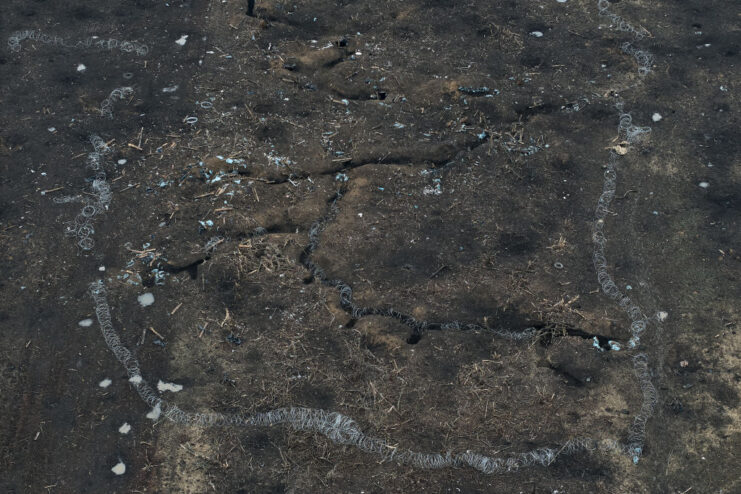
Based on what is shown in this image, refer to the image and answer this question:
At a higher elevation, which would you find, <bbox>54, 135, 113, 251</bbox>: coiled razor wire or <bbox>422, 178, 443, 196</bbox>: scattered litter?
<bbox>422, 178, 443, 196</bbox>: scattered litter

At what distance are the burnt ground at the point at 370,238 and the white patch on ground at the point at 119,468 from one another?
0.16 ft

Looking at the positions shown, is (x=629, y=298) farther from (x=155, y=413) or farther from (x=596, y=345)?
(x=155, y=413)

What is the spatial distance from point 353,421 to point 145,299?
1891mm

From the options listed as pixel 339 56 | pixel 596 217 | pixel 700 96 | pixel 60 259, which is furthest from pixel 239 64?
pixel 700 96

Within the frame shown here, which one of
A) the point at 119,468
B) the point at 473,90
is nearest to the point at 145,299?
the point at 119,468

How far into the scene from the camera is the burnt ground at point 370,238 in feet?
14.1

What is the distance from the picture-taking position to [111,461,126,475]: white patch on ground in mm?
4156

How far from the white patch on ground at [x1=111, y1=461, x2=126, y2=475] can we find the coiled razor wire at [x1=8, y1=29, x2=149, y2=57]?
4378mm

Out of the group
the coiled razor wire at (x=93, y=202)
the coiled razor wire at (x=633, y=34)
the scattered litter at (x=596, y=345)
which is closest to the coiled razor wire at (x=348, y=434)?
the scattered litter at (x=596, y=345)

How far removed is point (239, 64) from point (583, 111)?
350 cm

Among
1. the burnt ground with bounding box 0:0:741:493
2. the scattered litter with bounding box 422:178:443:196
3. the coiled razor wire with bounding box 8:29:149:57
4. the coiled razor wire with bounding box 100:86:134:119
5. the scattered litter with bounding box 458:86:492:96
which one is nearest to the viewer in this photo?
the burnt ground with bounding box 0:0:741:493

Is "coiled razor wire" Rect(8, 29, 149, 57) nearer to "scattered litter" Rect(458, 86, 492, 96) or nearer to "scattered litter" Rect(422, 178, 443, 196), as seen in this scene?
"scattered litter" Rect(458, 86, 492, 96)

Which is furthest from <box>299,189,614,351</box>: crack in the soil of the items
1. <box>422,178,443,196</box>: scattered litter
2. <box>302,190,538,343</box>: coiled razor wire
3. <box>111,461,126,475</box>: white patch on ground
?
<box>111,461,126,475</box>: white patch on ground

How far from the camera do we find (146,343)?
4.71 metres
